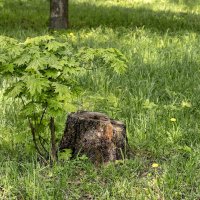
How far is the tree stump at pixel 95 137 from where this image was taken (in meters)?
4.27

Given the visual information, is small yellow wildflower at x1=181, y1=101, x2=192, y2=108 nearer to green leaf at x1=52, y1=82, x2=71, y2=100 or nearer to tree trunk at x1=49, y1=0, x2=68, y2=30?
green leaf at x1=52, y1=82, x2=71, y2=100

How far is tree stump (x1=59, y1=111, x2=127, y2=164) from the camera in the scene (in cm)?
427

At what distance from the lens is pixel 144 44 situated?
9219 mm

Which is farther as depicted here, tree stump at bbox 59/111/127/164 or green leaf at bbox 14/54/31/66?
tree stump at bbox 59/111/127/164

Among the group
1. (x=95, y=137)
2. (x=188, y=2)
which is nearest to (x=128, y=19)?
(x=188, y=2)

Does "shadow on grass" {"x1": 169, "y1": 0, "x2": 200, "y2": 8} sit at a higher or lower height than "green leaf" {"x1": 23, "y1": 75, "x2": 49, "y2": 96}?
higher

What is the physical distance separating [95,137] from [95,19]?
1094 cm

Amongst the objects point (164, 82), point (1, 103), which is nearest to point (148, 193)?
point (1, 103)

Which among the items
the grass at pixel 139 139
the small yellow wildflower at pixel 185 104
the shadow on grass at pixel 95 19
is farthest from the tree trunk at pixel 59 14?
the small yellow wildflower at pixel 185 104

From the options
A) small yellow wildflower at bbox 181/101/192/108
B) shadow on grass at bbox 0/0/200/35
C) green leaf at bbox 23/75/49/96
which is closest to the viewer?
green leaf at bbox 23/75/49/96

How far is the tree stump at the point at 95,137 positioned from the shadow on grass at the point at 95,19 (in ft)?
24.5

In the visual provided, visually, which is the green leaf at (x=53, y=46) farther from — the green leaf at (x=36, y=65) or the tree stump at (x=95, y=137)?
the tree stump at (x=95, y=137)

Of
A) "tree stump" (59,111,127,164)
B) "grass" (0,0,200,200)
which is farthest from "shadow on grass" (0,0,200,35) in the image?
"tree stump" (59,111,127,164)

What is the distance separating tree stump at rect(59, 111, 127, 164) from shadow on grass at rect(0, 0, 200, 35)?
7.47m
